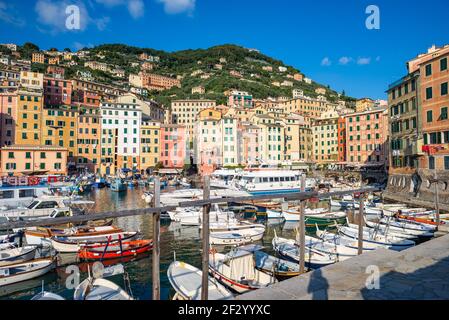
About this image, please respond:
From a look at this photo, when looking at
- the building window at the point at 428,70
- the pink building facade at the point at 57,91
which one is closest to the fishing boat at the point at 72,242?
the building window at the point at 428,70

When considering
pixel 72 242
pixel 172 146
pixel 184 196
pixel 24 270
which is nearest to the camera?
pixel 24 270

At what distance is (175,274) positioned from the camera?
12.2 m

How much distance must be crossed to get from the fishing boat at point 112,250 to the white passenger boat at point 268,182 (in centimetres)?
2306

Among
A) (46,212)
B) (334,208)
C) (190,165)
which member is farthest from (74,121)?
(334,208)

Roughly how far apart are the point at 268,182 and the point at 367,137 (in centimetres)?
4447

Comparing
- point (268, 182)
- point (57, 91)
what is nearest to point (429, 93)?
point (268, 182)

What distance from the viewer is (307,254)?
16.5 meters

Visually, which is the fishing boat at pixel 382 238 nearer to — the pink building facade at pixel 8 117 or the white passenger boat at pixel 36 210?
the white passenger boat at pixel 36 210

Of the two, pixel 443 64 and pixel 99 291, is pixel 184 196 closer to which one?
pixel 99 291

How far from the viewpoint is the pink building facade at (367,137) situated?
2768 inches

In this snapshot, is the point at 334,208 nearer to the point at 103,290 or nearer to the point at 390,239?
the point at 390,239

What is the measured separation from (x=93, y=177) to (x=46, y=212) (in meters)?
42.5

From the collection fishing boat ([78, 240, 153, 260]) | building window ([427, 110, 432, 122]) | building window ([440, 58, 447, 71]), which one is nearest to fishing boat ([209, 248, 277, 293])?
fishing boat ([78, 240, 153, 260])

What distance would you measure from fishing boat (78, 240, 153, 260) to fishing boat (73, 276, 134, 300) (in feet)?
24.3
